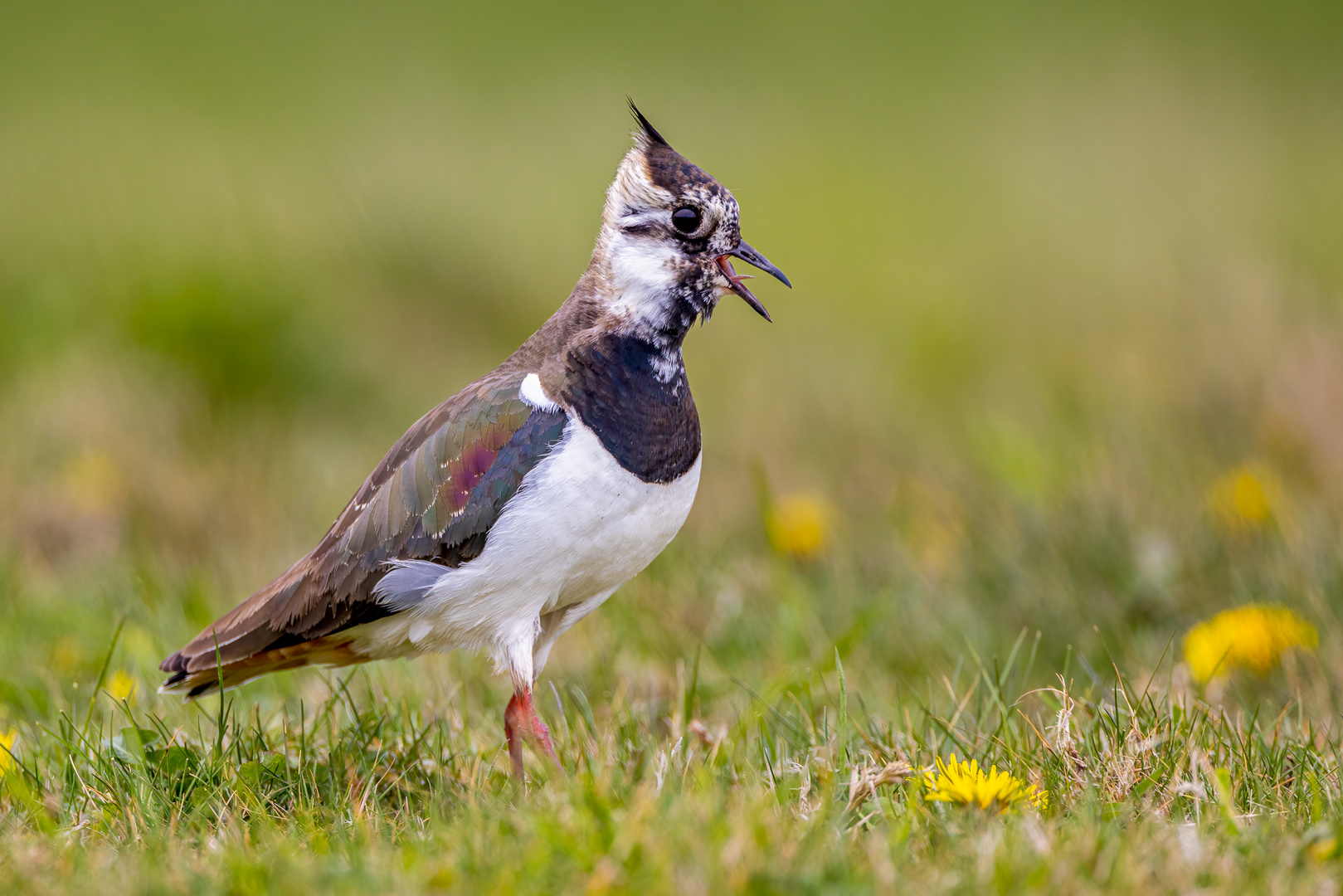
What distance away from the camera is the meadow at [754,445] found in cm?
310

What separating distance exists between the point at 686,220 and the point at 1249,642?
225 centimetres

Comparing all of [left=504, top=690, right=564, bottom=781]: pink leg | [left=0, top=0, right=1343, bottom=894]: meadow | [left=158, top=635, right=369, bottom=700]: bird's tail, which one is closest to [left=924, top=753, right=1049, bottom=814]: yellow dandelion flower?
[left=0, top=0, right=1343, bottom=894]: meadow

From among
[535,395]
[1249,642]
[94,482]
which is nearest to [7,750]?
[535,395]

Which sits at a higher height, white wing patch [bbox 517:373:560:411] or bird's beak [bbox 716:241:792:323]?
bird's beak [bbox 716:241:792:323]

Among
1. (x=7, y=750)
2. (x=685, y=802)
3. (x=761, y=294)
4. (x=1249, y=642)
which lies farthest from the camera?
(x=761, y=294)

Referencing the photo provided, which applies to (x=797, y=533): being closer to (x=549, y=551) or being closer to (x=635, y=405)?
(x=635, y=405)

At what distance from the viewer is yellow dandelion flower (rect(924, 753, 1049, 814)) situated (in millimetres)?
3086

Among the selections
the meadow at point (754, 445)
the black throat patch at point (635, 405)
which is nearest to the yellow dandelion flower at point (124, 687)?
the meadow at point (754, 445)

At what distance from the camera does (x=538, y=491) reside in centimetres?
365

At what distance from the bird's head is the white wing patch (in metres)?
0.33

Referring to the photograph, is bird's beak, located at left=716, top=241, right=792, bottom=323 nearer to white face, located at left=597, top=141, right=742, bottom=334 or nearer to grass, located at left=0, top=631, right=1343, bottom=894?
white face, located at left=597, top=141, right=742, bottom=334

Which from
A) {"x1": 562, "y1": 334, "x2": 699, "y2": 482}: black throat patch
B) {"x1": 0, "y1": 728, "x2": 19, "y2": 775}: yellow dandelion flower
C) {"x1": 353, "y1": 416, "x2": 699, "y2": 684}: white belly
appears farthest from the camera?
{"x1": 562, "y1": 334, "x2": 699, "y2": 482}: black throat patch

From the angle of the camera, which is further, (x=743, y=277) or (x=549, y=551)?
(x=743, y=277)

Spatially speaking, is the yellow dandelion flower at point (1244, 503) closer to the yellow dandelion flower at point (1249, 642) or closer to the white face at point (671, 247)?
the yellow dandelion flower at point (1249, 642)
